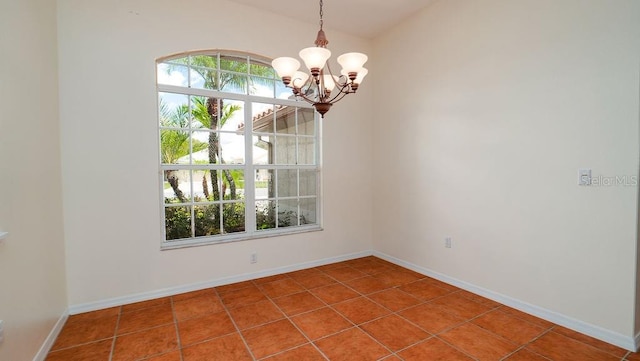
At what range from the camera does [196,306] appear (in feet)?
9.29

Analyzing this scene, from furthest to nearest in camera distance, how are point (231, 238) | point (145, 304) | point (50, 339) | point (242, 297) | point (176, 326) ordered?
point (231, 238) < point (242, 297) < point (145, 304) < point (176, 326) < point (50, 339)

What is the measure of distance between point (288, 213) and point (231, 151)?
1.08 meters

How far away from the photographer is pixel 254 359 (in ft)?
6.70

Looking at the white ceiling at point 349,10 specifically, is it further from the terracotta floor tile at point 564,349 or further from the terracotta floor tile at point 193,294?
the terracotta floor tile at point 564,349

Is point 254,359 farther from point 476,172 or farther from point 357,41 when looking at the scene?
point 357,41

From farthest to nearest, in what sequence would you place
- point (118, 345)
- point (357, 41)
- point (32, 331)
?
point (357, 41) < point (118, 345) < point (32, 331)

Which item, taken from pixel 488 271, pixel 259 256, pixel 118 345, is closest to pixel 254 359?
pixel 118 345

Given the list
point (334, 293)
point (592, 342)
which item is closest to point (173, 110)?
point (334, 293)

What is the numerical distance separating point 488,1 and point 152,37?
3.28 metres

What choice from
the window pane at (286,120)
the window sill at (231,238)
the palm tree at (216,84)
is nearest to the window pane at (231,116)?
the palm tree at (216,84)

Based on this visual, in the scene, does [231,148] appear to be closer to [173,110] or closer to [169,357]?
[173,110]

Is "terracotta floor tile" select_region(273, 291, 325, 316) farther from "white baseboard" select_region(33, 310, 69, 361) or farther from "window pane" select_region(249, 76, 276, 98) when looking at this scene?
"window pane" select_region(249, 76, 276, 98)

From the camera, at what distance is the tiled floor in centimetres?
210

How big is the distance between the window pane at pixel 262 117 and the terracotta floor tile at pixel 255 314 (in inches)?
77.0
